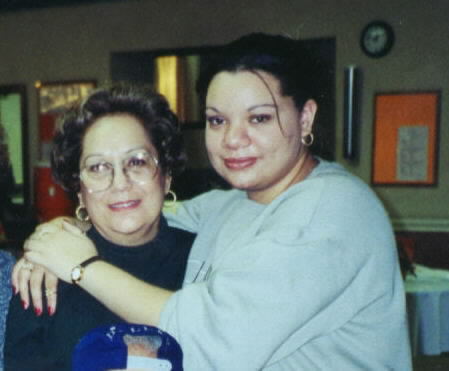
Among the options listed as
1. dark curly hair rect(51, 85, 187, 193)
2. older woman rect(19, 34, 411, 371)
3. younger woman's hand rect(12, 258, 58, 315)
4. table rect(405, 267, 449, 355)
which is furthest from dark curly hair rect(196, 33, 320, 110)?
table rect(405, 267, 449, 355)

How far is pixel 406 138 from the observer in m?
4.64

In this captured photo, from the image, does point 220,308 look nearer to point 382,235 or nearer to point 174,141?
point 382,235

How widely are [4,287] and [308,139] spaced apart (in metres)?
0.78

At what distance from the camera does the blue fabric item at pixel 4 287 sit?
47.0 inches

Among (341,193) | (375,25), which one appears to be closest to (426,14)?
(375,25)

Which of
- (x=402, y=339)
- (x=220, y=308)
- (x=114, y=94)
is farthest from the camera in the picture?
(x=114, y=94)

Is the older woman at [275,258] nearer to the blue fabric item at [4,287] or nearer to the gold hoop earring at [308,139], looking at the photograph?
the gold hoop earring at [308,139]

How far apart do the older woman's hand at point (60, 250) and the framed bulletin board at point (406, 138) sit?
3839mm

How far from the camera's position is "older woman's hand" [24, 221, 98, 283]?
1.12 meters

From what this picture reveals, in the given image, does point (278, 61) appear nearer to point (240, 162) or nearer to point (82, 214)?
point (240, 162)

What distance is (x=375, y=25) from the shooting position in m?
4.56

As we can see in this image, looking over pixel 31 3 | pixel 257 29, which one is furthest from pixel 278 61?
pixel 31 3

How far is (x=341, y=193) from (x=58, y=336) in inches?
27.5

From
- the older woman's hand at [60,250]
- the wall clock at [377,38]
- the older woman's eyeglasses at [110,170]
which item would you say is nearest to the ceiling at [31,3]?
the wall clock at [377,38]
